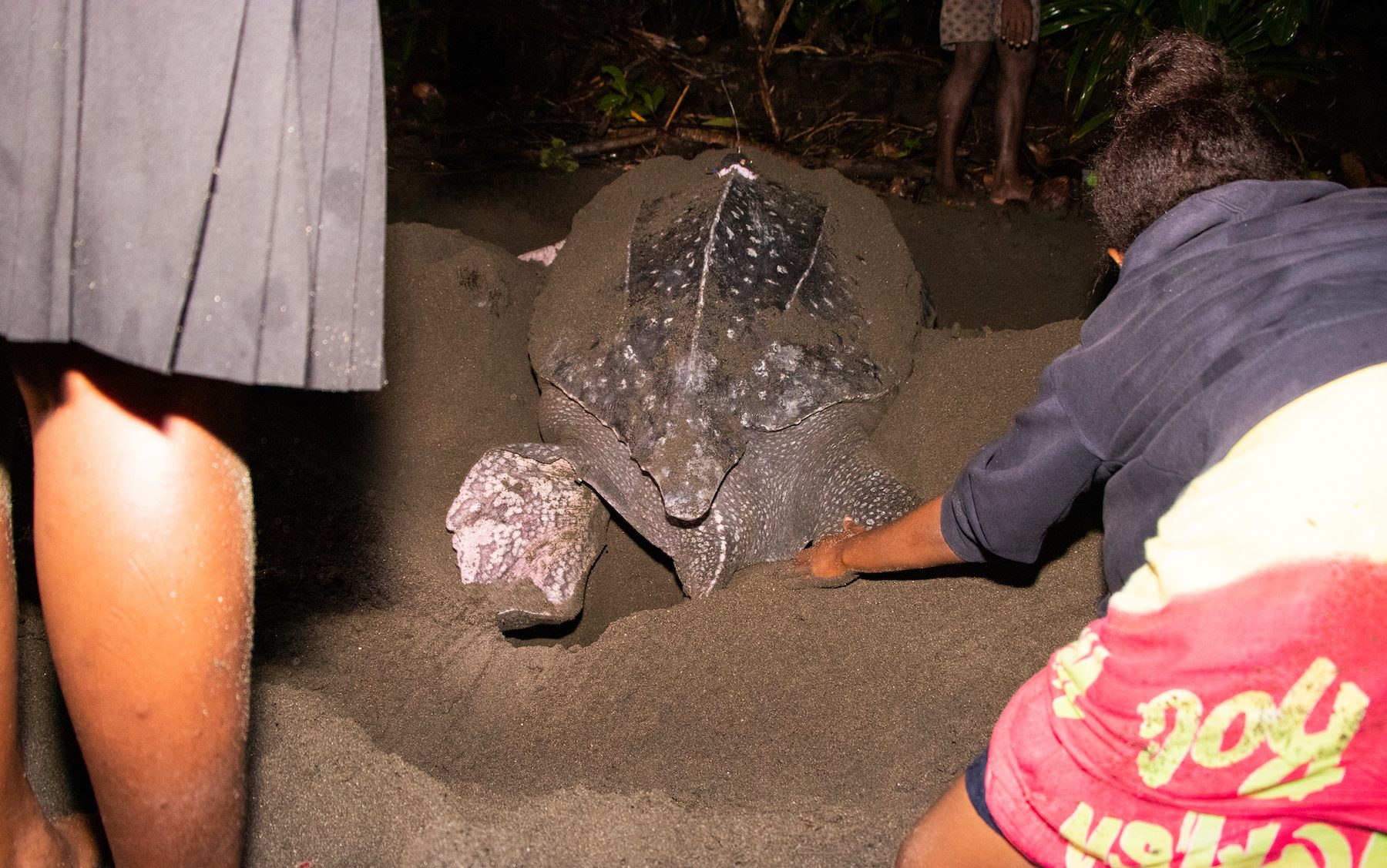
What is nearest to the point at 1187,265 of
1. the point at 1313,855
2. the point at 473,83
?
the point at 1313,855

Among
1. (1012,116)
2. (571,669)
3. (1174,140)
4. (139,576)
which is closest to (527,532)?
(571,669)

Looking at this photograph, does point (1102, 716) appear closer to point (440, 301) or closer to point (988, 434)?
point (988, 434)

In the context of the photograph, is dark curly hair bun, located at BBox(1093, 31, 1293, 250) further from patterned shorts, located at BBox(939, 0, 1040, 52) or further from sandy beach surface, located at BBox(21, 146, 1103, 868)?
patterned shorts, located at BBox(939, 0, 1040, 52)

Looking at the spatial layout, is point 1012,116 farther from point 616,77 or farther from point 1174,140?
point 1174,140

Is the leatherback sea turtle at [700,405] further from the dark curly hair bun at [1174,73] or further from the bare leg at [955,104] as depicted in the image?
the bare leg at [955,104]

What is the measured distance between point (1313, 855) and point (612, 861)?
0.89m

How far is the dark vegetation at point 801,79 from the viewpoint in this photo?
3.41 metres

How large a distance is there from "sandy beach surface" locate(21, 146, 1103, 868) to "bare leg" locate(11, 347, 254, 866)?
56 cm

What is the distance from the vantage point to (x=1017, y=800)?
86 centimetres

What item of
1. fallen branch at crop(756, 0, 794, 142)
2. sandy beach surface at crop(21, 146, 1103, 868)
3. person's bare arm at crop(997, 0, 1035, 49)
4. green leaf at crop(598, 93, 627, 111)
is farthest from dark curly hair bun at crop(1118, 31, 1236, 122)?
green leaf at crop(598, 93, 627, 111)

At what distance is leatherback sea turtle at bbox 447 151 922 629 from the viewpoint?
187 cm

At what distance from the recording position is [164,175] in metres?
0.67

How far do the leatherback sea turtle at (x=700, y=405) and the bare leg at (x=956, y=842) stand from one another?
842 millimetres

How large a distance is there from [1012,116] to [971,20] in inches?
16.6
